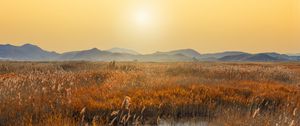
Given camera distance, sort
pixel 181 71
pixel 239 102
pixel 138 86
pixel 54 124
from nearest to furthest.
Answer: pixel 54 124
pixel 239 102
pixel 138 86
pixel 181 71

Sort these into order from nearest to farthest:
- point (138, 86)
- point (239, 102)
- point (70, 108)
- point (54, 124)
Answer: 1. point (54, 124)
2. point (70, 108)
3. point (239, 102)
4. point (138, 86)

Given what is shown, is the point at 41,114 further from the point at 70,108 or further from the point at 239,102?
the point at 239,102

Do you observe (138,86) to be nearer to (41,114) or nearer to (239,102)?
(239,102)

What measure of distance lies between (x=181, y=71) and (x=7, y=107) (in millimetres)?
15946

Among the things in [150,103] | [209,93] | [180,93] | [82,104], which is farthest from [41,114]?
[209,93]

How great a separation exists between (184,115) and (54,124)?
3.95m

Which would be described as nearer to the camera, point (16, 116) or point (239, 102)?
point (16, 116)

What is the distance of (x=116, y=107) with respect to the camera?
1016cm

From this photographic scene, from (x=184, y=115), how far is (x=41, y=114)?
3.52 meters

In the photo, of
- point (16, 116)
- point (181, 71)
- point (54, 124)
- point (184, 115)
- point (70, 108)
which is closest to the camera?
point (54, 124)

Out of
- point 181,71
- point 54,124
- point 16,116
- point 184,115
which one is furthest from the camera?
point 181,71

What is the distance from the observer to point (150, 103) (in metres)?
10.8

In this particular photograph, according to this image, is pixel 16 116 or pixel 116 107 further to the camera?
pixel 116 107

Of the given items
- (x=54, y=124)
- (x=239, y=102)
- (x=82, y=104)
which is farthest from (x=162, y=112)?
(x=54, y=124)
